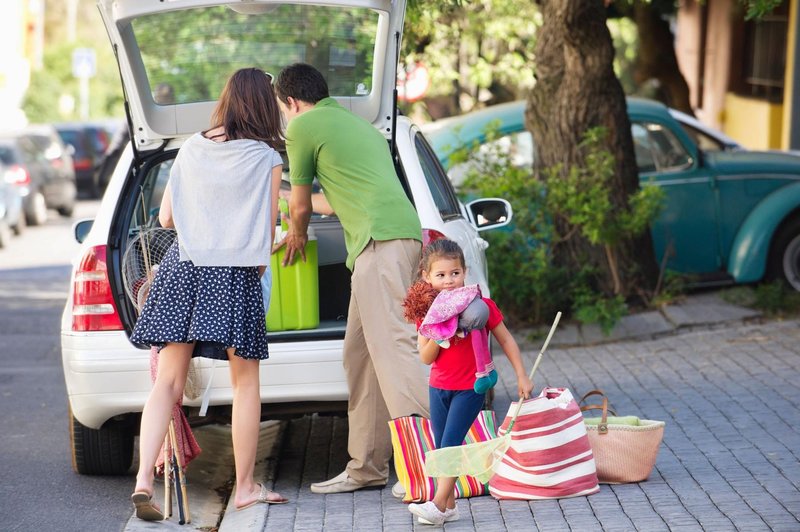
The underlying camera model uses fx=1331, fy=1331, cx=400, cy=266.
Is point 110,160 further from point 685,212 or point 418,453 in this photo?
point 418,453

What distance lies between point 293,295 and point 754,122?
50.2 ft

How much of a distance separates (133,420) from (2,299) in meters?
8.35

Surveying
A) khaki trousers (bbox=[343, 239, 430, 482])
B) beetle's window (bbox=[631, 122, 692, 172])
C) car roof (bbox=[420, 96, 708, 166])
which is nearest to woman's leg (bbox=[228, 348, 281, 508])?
khaki trousers (bbox=[343, 239, 430, 482])

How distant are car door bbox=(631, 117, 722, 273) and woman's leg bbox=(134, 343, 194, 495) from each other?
618cm

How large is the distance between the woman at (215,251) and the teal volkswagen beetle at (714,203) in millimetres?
5484

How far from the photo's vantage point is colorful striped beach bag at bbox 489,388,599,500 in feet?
17.7

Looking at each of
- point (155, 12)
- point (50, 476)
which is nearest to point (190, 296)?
point (155, 12)

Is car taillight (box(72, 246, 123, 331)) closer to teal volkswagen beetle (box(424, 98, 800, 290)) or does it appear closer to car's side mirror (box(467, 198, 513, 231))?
car's side mirror (box(467, 198, 513, 231))

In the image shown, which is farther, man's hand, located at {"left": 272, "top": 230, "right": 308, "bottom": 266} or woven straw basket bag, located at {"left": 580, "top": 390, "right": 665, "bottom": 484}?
man's hand, located at {"left": 272, "top": 230, "right": 308, "bottom": 266}

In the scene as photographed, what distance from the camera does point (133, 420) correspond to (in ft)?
20.4

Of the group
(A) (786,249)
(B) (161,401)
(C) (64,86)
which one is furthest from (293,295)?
(C) (64,86)

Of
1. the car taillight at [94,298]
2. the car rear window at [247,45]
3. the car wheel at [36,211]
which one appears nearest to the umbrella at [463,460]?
the car taillight at [94,298]

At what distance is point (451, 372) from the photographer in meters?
5.16

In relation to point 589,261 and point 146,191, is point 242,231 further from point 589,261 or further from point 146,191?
point 589,261
